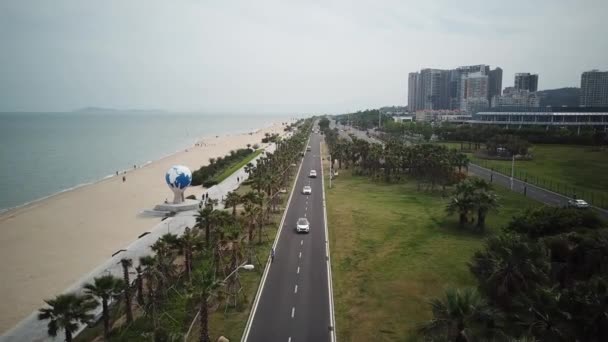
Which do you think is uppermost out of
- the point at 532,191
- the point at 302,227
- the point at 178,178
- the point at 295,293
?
the point at 178,178

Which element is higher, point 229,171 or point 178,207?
point 229,171

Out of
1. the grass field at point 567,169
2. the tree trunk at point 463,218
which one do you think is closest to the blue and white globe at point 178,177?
the tree trunk at point 463,218

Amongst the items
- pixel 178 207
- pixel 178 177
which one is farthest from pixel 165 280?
pixel 178 177

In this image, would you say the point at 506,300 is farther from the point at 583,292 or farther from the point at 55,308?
the point at 55,308

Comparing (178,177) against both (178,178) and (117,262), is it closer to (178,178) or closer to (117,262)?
(178,178)

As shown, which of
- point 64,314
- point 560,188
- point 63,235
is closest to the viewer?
point 64,314

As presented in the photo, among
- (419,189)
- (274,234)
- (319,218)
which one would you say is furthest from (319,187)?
(274,234)

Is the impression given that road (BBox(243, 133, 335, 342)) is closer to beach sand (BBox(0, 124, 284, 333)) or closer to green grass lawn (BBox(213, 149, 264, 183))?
beach sand (BBox(0, 124, 284, 333))

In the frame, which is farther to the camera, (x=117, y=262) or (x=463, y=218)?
(x=463, y=218)

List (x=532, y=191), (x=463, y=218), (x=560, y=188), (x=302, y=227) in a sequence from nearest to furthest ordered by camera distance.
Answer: (x=302, y=227) → (x=463, y=218) → (x=532, y=191) → (x=560, y=188)
